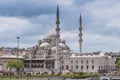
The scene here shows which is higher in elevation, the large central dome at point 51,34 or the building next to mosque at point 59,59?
the large central dome at point 51,34

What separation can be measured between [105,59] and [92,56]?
331 cm

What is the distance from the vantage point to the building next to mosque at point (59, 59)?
330 ft

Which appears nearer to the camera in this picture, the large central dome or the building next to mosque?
the building next to mosque

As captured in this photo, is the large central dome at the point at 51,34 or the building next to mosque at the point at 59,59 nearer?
the building next to mosque at the point at 59,59

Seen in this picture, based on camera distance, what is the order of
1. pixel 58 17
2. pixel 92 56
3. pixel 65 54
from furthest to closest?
pixel 65 54, pixel 92 56, pixel 58 17

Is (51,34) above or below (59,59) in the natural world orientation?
above

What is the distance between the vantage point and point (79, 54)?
104m

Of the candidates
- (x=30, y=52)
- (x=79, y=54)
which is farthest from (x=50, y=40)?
(x=79, y=54)

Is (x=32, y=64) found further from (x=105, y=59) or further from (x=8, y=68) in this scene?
(x=105, y=59)

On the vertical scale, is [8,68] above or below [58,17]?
below

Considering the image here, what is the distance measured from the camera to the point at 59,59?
103 m

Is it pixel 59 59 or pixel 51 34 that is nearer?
pixel 59 59

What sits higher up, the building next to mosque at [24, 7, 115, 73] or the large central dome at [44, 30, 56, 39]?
the large central dome at [44, 30, 56, 39]

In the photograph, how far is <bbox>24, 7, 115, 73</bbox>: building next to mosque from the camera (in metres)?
100
